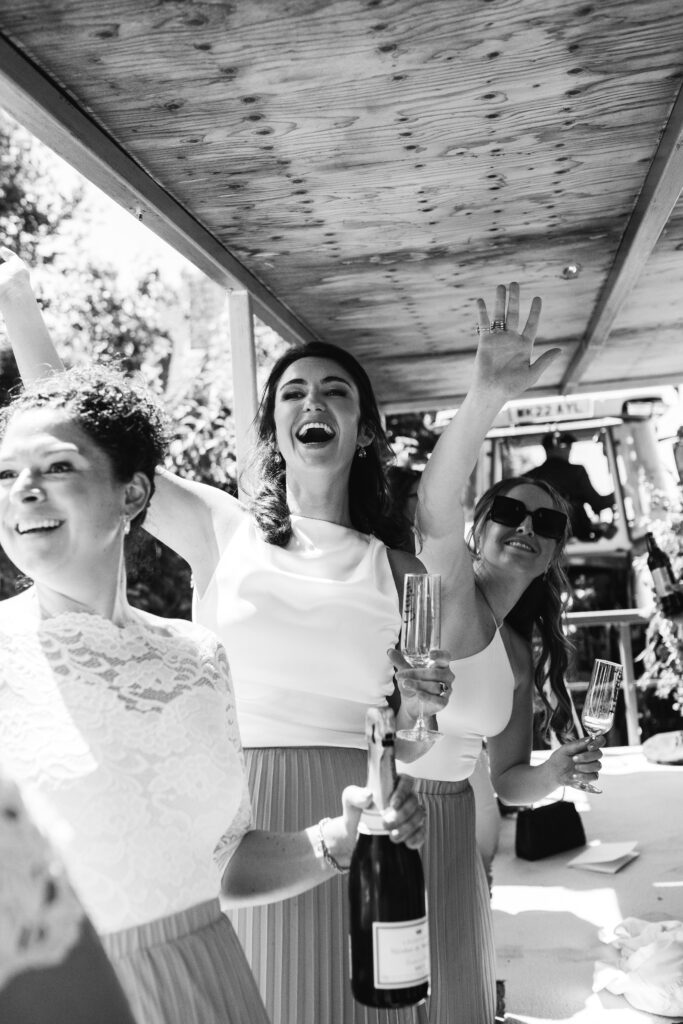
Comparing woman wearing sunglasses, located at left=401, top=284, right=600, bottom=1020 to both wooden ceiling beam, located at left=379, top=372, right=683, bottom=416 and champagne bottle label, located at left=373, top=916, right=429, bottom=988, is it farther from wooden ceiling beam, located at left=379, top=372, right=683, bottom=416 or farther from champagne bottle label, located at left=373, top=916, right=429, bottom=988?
wooden ceiling beam, located at left=379, top=372, right=683, bottom=416

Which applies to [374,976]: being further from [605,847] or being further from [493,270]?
[605,847]

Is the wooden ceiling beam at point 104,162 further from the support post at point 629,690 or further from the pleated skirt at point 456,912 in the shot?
the support post at point 629,690

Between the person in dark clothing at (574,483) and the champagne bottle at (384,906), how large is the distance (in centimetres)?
728

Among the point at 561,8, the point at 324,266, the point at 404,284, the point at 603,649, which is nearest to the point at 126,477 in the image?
the point at 561,8

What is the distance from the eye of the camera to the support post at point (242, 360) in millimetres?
3693

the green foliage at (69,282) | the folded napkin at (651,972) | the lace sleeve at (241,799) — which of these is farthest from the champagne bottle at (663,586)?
the green foliage at (69,282)

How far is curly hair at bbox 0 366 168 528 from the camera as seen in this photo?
1561 millimetres

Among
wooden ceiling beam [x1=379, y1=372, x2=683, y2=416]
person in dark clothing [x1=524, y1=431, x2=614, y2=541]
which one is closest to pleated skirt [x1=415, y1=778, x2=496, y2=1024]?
wooden ceiling beam [x1=379, y1=372, x2=683, y2=416]

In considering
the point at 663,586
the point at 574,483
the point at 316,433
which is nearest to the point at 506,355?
the point at 316,433

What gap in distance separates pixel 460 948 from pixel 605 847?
10.6ft

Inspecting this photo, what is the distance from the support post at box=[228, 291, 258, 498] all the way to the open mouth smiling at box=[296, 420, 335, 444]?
1.06 metres

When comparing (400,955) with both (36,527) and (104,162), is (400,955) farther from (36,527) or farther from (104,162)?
(104,162)

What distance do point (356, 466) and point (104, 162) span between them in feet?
3.35

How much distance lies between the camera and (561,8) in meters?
2.11
